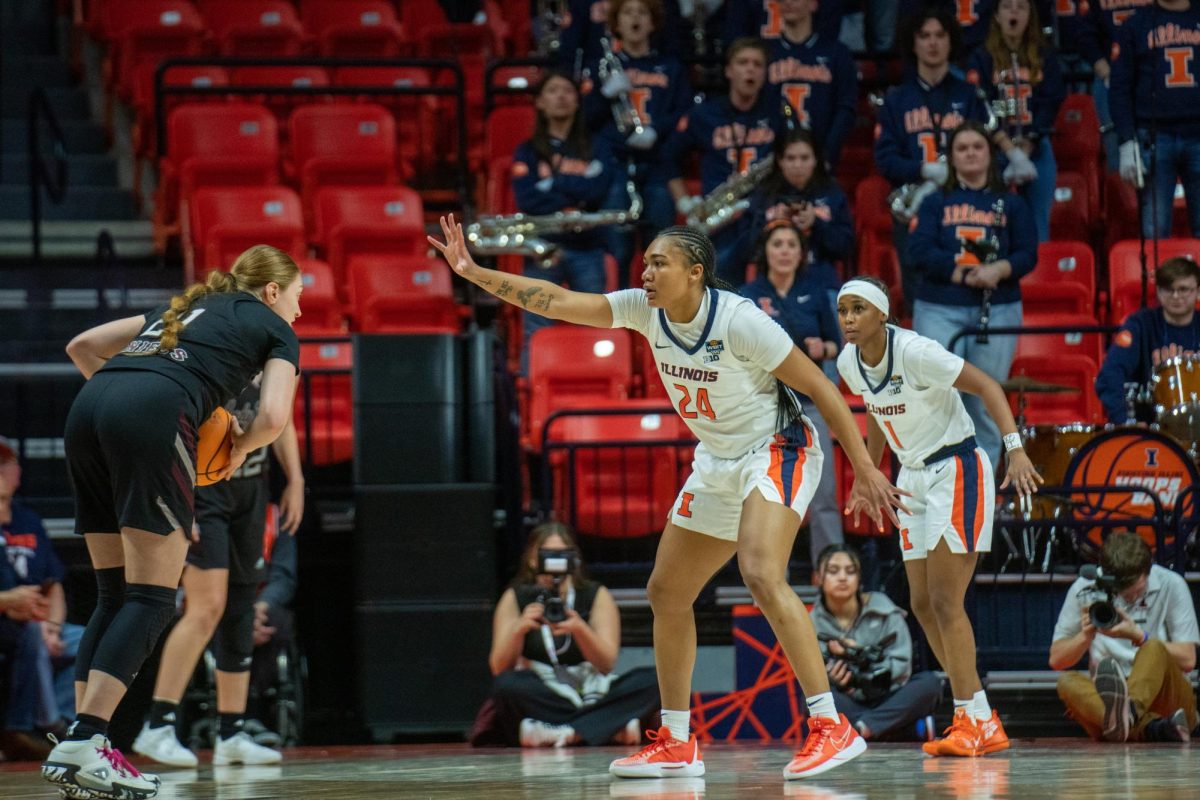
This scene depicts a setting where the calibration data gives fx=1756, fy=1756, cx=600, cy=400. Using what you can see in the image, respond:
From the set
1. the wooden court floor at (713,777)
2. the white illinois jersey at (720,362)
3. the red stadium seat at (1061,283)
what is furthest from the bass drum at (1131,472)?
the white illinois jersey at (720,362)

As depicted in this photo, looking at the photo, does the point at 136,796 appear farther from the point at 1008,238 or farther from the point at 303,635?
the point at 1008,238

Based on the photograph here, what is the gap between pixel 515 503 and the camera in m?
9.41

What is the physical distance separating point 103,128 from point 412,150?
251cm

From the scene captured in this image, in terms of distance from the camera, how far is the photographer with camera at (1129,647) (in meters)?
7.59

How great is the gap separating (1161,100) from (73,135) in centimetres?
787

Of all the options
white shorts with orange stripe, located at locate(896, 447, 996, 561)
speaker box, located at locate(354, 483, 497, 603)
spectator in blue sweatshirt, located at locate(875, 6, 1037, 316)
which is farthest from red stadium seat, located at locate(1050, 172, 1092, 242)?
white shorts with orange stripe, located at locate(896, 447, 996, 561)

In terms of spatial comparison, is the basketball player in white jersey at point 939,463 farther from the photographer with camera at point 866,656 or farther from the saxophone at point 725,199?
the saxophone at point 725,199

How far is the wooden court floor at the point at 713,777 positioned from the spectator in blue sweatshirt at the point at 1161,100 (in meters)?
4.29

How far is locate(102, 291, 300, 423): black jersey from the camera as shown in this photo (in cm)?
530

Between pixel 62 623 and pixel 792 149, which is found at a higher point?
pixel 792 149

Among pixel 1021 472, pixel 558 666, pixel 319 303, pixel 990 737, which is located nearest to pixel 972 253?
pixel 1021 472

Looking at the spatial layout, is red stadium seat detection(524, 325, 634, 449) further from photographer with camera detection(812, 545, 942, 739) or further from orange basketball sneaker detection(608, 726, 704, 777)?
orange basketball sneaker detection(608, 726, 704, 777)

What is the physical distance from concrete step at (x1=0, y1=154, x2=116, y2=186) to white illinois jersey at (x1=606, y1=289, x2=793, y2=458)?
26.2 feet

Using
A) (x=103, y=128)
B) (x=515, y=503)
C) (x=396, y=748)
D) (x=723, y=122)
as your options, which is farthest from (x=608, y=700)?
(x=103, y=128)
